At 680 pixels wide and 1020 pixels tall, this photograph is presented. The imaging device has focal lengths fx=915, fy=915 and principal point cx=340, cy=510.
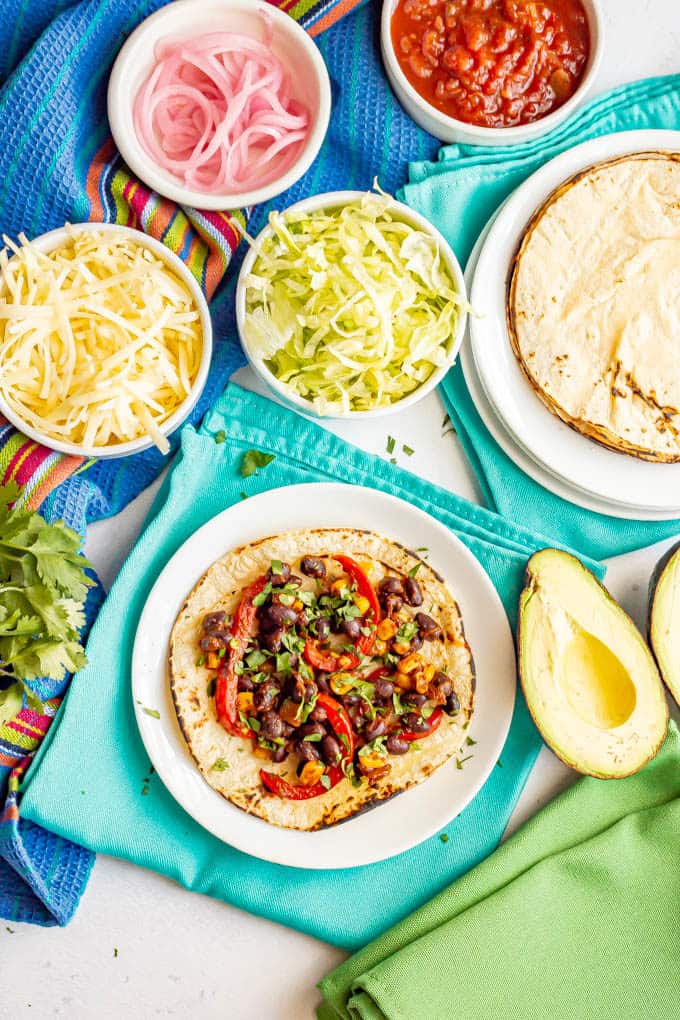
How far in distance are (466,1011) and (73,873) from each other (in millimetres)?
1344

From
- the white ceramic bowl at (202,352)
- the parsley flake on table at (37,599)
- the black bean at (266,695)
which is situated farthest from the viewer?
the black bean at (266,695)

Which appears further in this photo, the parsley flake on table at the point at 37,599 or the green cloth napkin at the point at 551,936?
the green cloth napkin at the point at 551,936

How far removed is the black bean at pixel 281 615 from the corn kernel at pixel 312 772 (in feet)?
1.46

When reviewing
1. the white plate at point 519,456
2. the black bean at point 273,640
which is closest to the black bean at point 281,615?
the black bean at point 273,640

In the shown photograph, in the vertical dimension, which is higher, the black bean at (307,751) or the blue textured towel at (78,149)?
the blue textured towel at (78,149)

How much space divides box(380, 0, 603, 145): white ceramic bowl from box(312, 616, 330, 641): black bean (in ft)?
5.44

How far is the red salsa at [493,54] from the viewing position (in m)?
2.97

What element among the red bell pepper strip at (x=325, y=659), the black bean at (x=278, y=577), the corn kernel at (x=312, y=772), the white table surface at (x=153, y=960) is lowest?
the white table surface at (x=153, y=960)

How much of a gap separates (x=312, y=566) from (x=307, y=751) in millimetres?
579

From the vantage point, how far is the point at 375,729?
2.90m

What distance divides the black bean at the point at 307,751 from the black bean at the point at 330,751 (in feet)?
0.09

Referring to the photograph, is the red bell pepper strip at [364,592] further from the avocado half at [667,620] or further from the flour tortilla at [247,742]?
the avocado half at [667,620]

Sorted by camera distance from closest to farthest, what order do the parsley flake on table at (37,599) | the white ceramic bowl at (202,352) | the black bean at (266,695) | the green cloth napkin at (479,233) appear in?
1. the parsley flake on table at (37,599)
2. the white ceramic bowl at (202,352)
3. the black bean at (266,695)
4. the green cloth napkin at (479,233)

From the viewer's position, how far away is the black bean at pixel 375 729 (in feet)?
9.53
